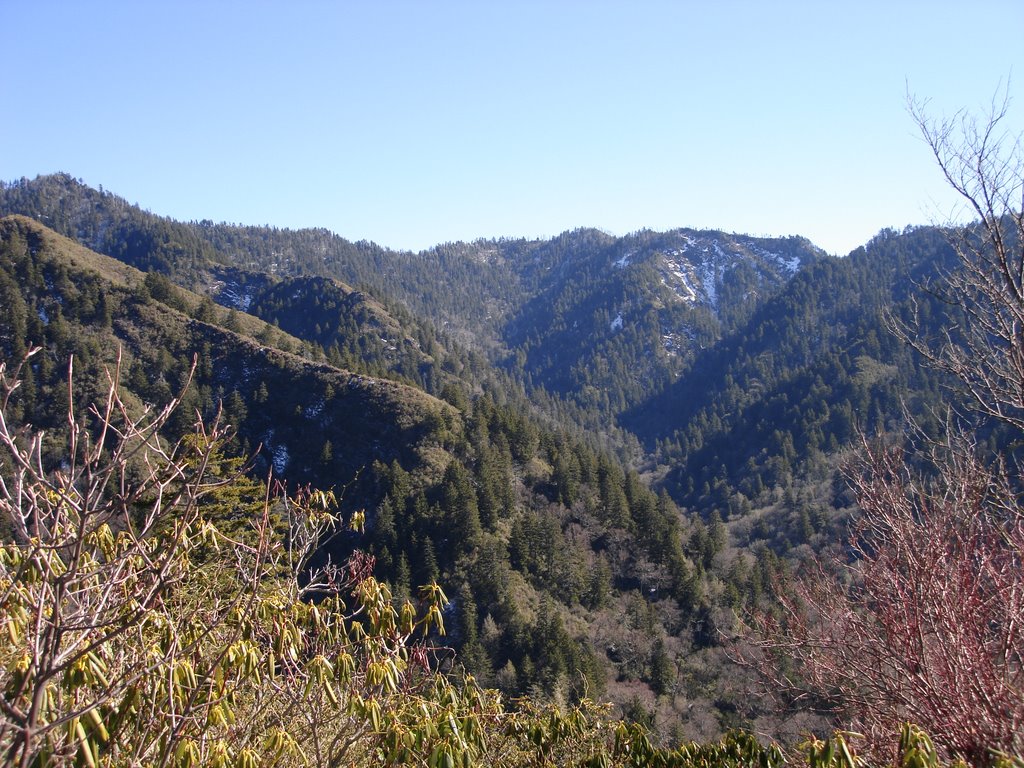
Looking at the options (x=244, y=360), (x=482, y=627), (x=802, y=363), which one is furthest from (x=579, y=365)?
(x=482, y=627)

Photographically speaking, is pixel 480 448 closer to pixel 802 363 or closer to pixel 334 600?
pixel 334 600

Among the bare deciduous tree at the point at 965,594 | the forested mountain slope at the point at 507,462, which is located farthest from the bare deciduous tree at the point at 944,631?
the forested mountain slope at the point at 507,462

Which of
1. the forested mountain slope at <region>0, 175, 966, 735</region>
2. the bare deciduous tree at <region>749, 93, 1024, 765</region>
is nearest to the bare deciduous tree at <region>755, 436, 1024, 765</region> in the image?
the bare deciduous tree at <region>749, 93, 1024, 765</region>

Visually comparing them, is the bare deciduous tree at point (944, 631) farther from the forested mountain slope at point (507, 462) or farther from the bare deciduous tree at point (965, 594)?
the forested mountain slope at point (507, 462)

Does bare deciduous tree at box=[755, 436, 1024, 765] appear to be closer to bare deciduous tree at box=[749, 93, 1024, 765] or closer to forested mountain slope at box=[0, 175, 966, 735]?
bare deciduous tree at box=[749, 93, 1024, 765]

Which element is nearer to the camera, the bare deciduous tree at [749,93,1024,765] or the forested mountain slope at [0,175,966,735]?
the bare deciduous tree at [749,93,1024,765]

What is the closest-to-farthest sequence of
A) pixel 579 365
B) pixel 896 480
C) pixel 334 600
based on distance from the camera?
pixel 334 600, pixel 896 480, pixel 579 365

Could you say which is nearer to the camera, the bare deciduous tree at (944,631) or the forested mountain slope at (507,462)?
the bare deciduous tree at (944,631)

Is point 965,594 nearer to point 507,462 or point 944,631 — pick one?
point 944,631

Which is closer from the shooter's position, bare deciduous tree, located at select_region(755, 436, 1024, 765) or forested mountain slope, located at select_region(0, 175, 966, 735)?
bare deciduous tree, located at select_region(755, 436, 1024, 765)

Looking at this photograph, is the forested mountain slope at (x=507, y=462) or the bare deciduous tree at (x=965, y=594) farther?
the forested mountain slope at (x=507, y=462)

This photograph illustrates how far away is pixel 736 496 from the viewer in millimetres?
82562

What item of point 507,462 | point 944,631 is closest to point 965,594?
point 944,631

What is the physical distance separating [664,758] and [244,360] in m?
58.1
